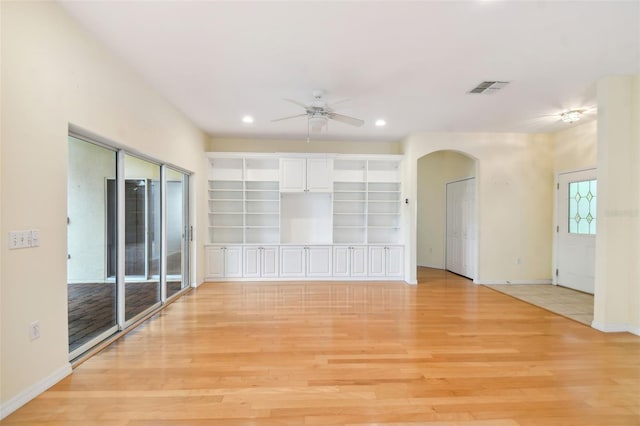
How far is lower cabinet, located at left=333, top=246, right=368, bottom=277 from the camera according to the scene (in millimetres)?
5965

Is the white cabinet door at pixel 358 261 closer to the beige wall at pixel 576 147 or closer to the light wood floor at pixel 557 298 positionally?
the light wood floor at pixel 557 298

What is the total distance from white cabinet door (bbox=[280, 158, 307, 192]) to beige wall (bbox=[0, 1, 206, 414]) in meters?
3.39

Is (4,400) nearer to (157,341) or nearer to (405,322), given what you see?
(157,341)

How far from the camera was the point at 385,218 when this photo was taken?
6430 mm

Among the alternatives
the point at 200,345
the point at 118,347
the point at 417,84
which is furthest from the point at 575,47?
the point at 118,347

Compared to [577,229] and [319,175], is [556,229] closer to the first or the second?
[577,229]

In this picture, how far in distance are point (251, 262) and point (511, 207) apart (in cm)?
520

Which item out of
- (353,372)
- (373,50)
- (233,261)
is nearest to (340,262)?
(233,261)

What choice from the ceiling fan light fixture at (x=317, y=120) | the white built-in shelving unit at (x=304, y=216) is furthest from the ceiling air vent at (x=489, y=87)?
the white built-in shelving unit at (x=304, y=216)

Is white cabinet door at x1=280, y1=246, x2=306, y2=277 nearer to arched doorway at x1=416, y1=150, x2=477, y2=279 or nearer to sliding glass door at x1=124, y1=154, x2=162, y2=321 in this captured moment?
sliding glass door at x1=124, y1=154, x2=162, y2=321

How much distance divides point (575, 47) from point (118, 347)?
5.26m

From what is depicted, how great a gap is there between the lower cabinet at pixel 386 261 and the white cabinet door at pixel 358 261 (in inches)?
4.8

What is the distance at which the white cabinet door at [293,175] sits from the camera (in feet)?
19.5

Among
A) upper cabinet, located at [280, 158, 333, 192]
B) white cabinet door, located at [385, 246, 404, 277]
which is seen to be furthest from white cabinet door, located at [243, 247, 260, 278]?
white cabinet door, located at [385, 246, 404, 277]
